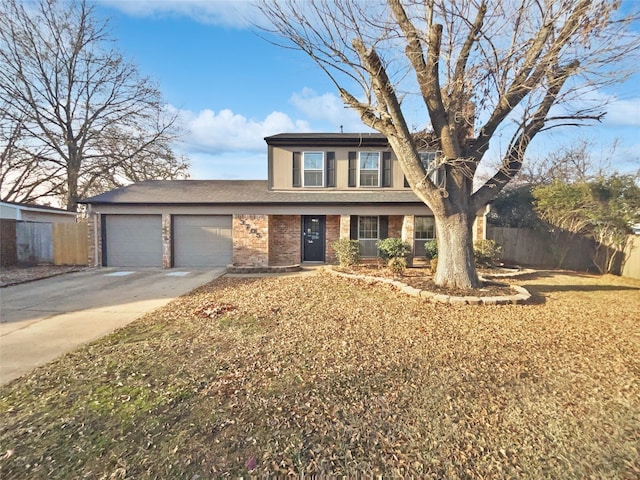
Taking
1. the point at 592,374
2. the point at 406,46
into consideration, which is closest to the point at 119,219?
the point at 406,46

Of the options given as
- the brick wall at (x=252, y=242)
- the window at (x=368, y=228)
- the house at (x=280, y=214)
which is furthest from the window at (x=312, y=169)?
the brick wall at (x=252, y=242)

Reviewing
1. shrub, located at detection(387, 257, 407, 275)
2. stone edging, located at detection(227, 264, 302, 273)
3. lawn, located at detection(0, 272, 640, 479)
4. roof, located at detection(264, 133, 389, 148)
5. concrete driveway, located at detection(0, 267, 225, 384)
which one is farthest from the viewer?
roof, located at detection(264, 133, 389, 148)

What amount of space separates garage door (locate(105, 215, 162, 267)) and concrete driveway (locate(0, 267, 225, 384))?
127cm

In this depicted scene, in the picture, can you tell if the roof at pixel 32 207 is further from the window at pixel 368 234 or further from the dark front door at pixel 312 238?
the window at pixel 368 234

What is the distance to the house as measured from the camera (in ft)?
36.2

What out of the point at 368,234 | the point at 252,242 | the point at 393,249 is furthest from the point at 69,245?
the point at 393,249

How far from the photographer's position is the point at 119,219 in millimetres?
11250

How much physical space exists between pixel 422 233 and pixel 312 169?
5.26 meters

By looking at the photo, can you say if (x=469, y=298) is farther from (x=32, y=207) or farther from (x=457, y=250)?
(x=32, y=207)

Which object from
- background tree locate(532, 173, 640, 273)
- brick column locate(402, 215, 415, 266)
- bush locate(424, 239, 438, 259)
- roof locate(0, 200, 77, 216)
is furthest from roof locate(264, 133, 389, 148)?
roof locate(0, 200, 77, 216)

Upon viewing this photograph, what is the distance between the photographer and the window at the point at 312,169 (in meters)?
12.1

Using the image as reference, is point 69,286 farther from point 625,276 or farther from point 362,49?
point 625,276

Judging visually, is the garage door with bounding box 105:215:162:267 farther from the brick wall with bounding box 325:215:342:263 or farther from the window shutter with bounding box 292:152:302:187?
the brick wall with bounding box 325:215:342:263

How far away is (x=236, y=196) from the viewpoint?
11.6 m
